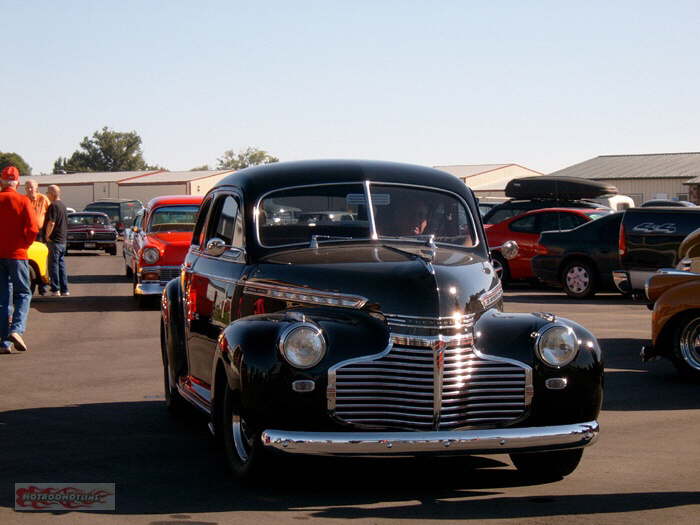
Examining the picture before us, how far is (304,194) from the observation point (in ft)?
24.2

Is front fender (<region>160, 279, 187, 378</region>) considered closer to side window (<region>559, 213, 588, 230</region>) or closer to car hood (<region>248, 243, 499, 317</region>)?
car hood (<region>248, 243, 499, 317</region>)

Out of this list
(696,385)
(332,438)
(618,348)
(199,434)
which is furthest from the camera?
(618,348)

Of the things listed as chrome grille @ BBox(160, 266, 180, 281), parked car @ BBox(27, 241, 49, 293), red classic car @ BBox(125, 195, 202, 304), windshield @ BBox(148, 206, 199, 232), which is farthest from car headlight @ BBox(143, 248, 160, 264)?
parked car @ BBox(27, 241, 49, 293)

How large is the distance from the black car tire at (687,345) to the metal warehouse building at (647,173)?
174ft

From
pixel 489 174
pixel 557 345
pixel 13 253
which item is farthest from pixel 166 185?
pixel 557 345

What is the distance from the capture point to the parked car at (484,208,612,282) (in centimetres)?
2233

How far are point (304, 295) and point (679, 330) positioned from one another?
541 centimetres

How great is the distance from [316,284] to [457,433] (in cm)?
125

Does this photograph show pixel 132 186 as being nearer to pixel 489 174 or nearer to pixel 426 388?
pixel 489 174

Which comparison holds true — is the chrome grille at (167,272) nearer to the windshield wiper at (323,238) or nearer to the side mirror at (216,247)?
the side mirror at (216,247)

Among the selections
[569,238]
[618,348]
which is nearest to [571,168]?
[569,238]

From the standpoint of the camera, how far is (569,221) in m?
Answer: 22.3

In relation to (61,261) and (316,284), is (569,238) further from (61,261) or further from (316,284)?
(316,284)

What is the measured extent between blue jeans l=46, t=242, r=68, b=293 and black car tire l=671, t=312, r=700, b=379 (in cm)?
1247
